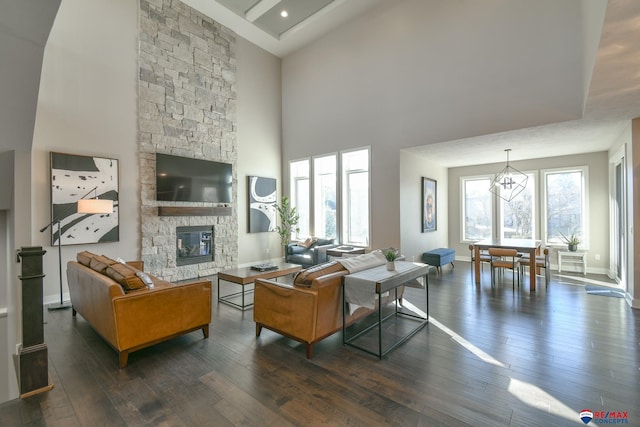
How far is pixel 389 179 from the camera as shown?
21.0 feet

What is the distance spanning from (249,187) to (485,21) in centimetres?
583

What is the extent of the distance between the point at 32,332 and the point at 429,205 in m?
7.22

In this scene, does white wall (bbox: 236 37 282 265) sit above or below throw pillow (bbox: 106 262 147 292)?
above

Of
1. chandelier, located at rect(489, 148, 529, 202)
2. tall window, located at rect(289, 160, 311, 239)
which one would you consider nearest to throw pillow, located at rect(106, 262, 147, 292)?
tall window, located at rect(289, 160, 311, 239)

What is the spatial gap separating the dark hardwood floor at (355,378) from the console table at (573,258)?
283 cm

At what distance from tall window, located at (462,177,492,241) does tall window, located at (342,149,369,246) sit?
321cm

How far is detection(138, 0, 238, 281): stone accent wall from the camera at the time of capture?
223 inches

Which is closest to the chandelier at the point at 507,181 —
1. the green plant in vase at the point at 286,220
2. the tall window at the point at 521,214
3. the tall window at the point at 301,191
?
the tall window at the point at 521,214

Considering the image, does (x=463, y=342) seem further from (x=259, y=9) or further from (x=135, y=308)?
(x=259, y=9)

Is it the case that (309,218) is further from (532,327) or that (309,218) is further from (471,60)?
(532,327)

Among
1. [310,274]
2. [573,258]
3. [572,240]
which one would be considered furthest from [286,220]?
[573,258]

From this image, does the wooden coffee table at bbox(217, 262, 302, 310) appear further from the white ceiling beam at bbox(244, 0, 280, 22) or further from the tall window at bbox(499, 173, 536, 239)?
the tall window at bbox(499, 173, 536, 239)

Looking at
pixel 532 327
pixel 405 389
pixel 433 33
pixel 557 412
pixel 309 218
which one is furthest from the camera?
pixel 309 218

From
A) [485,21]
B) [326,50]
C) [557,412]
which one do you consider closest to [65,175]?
[326,50]
